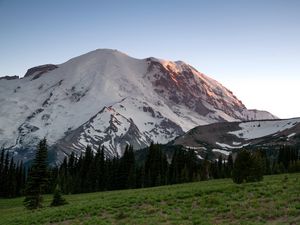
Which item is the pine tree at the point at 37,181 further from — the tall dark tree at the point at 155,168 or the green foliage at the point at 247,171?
the tall dark tree at the point at 155,168

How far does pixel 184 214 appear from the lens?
1139 inches

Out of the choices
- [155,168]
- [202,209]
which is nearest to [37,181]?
[202,209]

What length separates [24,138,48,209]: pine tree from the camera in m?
56.1

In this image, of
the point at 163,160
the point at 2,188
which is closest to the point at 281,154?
the point at 163,160

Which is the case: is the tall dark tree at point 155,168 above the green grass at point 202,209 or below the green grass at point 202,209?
above

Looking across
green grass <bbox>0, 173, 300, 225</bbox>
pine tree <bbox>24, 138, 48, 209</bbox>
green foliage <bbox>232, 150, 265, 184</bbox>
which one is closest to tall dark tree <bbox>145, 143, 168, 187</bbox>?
pine tree <bbox>24, 138, 48, 209</bbox>

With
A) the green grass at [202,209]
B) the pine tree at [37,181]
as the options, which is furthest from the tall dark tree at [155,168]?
the green grass at [202,209]

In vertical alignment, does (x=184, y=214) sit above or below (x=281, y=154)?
below

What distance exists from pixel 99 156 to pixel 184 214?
349 ft

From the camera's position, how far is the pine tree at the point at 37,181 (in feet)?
184

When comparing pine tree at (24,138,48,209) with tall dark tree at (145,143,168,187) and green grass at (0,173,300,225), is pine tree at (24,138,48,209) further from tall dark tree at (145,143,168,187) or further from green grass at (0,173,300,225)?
tall dark tree at (145,143,168,187)

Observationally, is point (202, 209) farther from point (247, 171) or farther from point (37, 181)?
point (37, 181)

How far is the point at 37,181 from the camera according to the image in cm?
5834

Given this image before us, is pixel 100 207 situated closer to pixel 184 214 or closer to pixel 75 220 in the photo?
pixel 75 220
